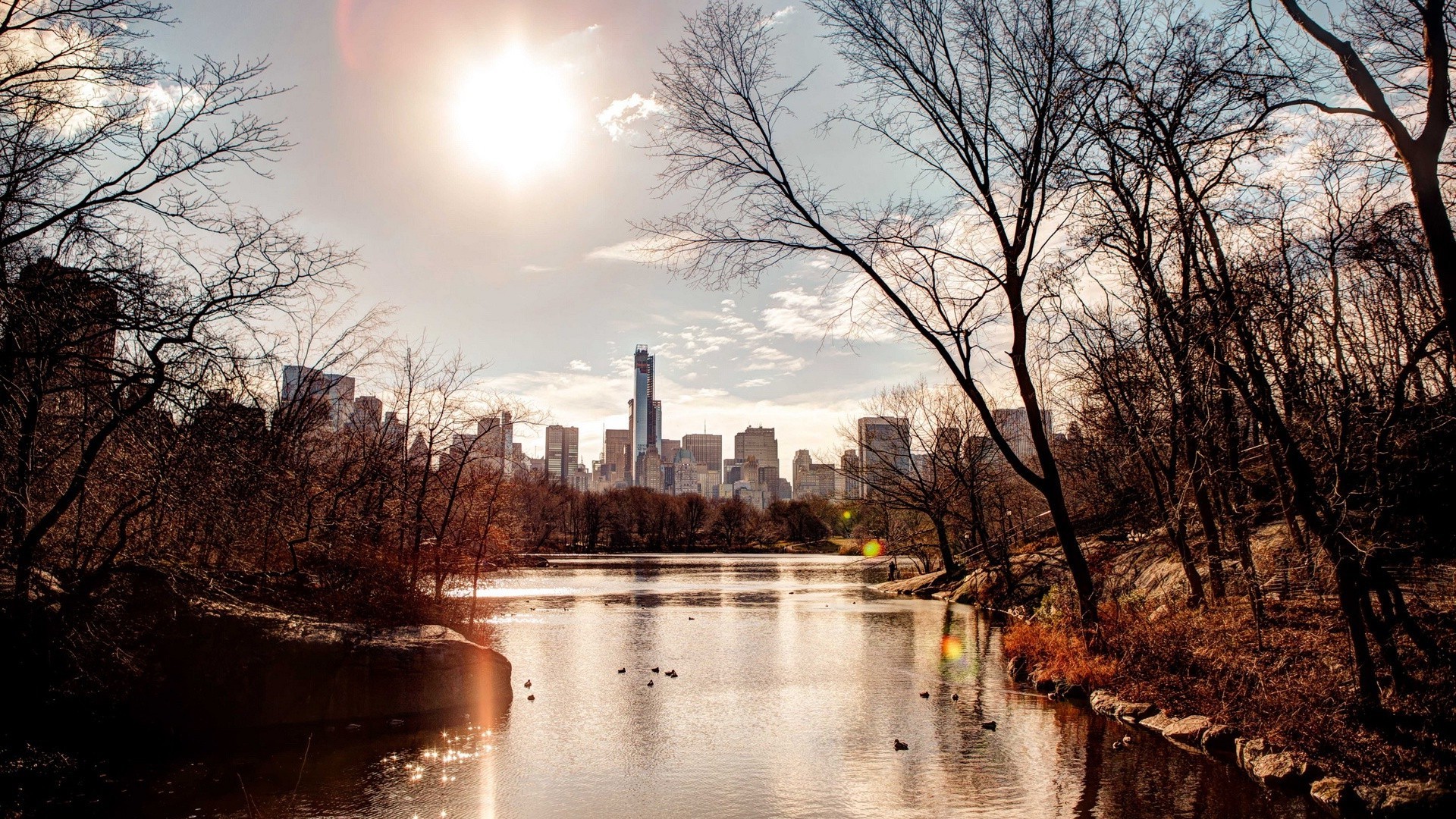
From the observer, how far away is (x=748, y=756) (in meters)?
10.8

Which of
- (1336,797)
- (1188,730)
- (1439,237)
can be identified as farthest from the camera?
(1188,730)

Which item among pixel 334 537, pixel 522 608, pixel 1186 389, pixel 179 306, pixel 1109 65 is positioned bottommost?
pixel 522 608

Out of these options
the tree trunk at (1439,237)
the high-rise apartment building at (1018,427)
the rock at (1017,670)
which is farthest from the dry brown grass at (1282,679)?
the tree trunk at (1439,237)

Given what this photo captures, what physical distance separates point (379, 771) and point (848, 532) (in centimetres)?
9766

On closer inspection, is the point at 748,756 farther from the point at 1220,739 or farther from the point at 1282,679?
the point at 1282,679

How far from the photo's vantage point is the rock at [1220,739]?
10.4m

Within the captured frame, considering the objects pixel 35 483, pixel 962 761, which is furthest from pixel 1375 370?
pixel 35 483

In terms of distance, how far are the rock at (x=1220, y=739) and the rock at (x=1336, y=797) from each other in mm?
1570

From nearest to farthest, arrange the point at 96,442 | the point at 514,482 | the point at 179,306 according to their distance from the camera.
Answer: the point at 96,442
the point at 179,306
the point at 514,482

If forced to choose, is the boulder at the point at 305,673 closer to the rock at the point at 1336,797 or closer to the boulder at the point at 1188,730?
the boulder at the point at 1188,730

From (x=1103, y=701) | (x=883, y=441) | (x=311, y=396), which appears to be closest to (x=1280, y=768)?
(x=1103, y=701)

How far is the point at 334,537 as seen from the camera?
65.7ft

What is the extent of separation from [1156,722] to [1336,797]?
324 cm

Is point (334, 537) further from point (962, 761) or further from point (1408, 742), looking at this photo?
point (1408, 742)
